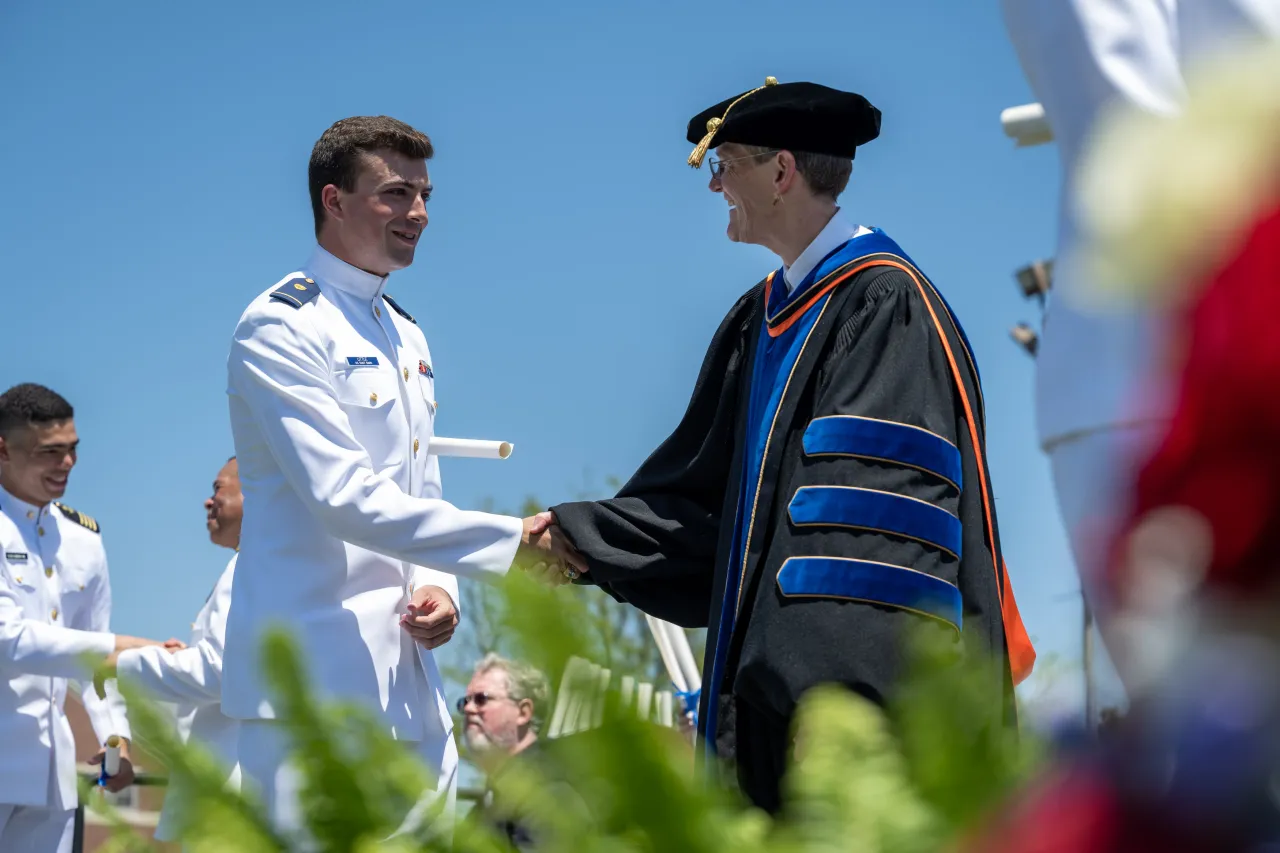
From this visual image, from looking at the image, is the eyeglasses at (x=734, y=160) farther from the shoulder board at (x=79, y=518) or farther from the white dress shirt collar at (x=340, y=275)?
the shoulder board at (x=79, y=518)

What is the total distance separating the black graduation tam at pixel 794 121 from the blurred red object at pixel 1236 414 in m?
3.66

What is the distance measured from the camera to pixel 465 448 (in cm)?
461

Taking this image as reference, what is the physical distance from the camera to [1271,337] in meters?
0.39

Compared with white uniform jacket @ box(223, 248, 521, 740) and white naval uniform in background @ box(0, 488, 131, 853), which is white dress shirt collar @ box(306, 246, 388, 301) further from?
white naval uniform in background @ box(0, 488, 131, 853)

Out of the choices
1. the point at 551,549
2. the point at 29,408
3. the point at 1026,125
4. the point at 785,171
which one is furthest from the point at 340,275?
the point at 29,408

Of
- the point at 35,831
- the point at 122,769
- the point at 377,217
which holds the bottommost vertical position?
the point at 35,831

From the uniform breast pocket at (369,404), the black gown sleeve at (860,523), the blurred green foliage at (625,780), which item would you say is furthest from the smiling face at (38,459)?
the blurred green foliage at (625,780)

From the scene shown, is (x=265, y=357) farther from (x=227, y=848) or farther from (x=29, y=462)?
(x=29, y=462)

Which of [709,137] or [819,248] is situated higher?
[709,137]

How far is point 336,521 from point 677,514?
87 cm

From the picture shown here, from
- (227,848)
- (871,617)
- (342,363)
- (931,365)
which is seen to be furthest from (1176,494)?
(342,363)

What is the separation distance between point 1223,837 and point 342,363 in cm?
391

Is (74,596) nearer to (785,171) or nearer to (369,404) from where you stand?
(369,404)

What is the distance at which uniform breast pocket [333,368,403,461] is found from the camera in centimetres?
416
